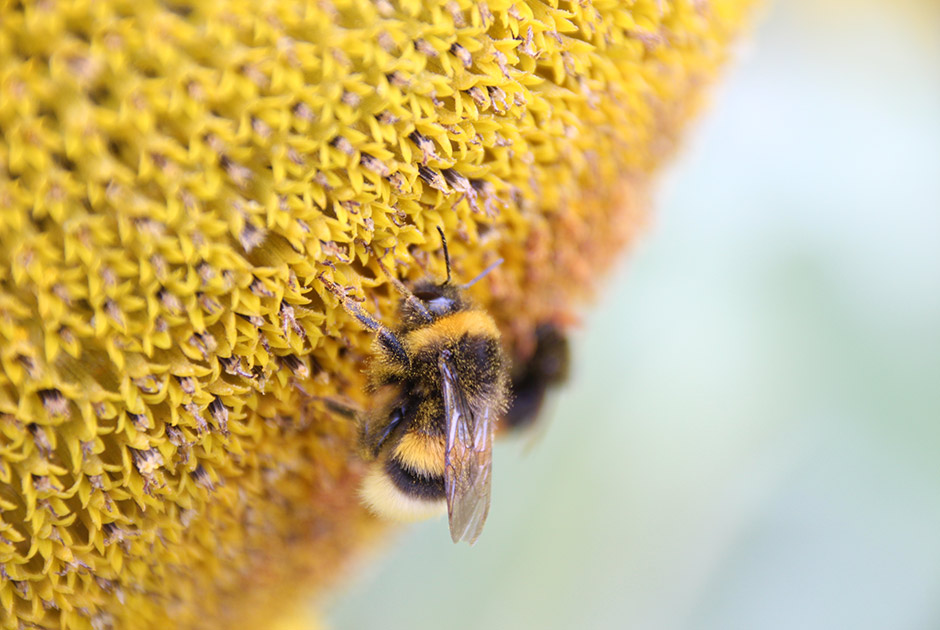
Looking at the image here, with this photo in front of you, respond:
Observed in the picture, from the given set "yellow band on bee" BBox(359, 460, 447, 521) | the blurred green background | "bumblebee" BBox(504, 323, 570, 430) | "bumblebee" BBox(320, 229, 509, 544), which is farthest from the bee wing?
the blurred green background

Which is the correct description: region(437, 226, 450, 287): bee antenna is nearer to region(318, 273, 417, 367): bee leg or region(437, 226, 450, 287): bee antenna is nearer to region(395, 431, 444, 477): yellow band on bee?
region(318, 273, 417, 367): bee leg

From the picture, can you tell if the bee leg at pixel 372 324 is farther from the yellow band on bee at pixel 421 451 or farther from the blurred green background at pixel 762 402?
the blurred green background at pixel 762 402

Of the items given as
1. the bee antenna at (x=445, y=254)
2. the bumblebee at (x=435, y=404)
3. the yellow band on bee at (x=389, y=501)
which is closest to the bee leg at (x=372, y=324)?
the bumblebee at (x=435, y=404)

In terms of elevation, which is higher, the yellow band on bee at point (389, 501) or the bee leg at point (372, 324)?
the bee leg at point (372, 324)

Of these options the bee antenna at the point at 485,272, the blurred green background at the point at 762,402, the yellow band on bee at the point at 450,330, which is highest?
the bee antenna at the point at 485,272

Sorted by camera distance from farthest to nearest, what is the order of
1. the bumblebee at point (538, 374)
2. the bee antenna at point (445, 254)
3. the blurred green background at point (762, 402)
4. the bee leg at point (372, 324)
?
the blurred green background at point (762, 402)
the bumblebee at point (538, 374)
the bee antenna at point (445, 254)
the bee leg at point (372, 324)

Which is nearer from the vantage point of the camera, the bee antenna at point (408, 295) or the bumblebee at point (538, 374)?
the bee antenna at point (408, 295)

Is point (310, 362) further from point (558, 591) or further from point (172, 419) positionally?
point (558, 591)
